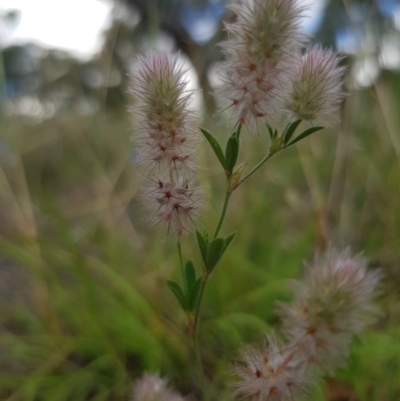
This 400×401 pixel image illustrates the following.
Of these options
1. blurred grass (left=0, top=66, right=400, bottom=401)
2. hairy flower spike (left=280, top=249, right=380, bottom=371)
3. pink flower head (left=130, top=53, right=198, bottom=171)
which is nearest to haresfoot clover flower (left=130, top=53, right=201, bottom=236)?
pink flower head (left=130, top=53, right=198, bottom=171)

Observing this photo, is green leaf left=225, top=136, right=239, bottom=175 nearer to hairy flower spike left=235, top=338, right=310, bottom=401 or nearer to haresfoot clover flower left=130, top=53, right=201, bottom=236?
haresfoot clover flower left=130, top=53, right=201, bottom=236

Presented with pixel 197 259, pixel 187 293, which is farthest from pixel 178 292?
pixel 197 259

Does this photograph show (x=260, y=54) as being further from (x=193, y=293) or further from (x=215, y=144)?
(x=193, y=293)

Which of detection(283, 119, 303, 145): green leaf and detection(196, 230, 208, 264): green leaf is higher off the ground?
detection(283, 119, 303, 145): green leaf

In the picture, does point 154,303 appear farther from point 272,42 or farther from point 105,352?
point 272,42

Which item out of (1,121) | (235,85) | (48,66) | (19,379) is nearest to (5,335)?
(19,379)

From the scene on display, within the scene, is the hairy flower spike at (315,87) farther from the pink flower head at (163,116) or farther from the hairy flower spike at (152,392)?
the hairy flower spike at (152,392)
